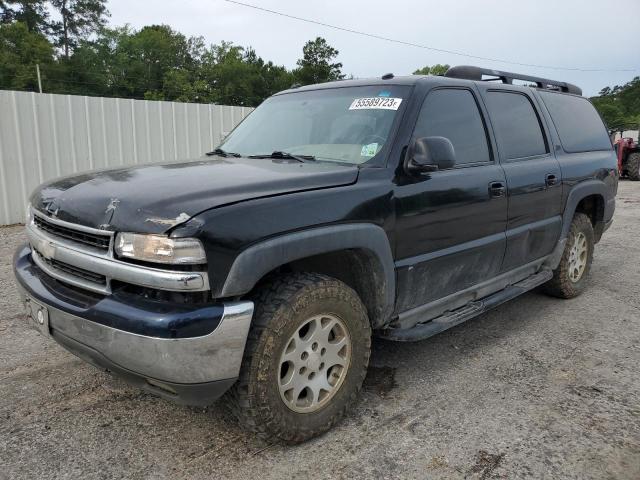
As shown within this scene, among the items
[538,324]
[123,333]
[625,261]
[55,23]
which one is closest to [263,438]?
[123,333]

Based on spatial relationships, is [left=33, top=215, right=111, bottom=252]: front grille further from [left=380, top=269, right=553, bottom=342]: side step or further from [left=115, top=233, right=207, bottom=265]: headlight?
[left=380, top=269, right=553, bottom=342]: side step

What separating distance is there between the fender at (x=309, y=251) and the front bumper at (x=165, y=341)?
0.13 meters

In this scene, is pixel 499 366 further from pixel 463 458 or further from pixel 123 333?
pixel 123 333

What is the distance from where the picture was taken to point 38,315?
262cm

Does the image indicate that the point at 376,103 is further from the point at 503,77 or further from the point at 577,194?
the point at 577,194

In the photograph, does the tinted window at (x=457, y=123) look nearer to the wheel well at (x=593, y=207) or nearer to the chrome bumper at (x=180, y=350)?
the chrome bumper at (x=180, y=350)

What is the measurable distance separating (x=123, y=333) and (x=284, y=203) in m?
0.90

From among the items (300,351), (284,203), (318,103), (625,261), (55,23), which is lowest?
(625,261)

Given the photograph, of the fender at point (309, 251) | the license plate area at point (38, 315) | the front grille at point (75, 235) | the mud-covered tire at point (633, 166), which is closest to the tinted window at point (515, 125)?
the fender at point (309, 251)

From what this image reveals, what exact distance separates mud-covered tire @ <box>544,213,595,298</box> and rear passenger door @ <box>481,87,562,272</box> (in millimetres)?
384

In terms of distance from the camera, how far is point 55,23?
60.9 meters

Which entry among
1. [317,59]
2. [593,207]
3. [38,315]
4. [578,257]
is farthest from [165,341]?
[317,59]

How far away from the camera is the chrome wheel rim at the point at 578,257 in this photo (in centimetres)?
495

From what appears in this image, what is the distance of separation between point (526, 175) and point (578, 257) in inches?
64.2
